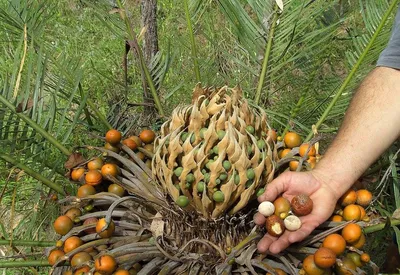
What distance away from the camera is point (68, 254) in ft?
4.07

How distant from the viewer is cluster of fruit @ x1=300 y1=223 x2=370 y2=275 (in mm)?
1139

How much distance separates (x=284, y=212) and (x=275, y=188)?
0.07 m

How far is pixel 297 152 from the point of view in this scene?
55.9 inches

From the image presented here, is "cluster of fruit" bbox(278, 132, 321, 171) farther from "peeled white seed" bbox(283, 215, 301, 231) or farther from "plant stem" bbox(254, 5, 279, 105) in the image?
"plant stem" bbox(254, 5, 279, 105)

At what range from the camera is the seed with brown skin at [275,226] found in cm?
119

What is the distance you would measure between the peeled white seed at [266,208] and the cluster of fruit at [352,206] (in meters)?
0.22

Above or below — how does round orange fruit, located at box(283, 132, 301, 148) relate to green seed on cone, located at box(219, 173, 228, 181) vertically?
below

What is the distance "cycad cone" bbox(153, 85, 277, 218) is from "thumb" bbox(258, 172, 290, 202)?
28mm

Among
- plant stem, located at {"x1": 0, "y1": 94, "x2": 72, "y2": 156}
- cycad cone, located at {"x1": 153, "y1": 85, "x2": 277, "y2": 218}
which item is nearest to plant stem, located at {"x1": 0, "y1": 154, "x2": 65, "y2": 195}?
plant stem, located at {"x1": 0, "y1": 94, "x2": 72, "y2": 156}

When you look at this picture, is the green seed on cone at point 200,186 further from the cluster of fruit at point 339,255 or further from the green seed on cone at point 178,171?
the cluster of fruit at point 339,255

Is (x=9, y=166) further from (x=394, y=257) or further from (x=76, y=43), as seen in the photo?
(x=76, y=43)

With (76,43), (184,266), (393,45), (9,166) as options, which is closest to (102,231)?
(184,266)

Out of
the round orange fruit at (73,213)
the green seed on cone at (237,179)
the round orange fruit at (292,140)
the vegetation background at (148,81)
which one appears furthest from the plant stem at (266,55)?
the round orange fruit at (73,213)

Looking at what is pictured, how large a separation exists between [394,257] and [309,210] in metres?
1.15
